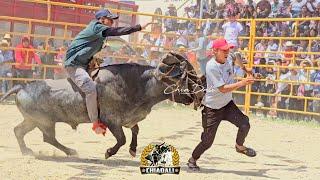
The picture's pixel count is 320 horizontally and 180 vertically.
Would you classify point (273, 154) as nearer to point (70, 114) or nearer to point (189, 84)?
point (189, 84)

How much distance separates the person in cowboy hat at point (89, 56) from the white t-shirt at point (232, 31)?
6991mm

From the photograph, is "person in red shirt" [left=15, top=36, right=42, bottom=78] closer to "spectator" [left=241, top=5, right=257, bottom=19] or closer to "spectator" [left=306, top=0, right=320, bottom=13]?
"spectator" [left=241, top=5, right=257, bottom=19]

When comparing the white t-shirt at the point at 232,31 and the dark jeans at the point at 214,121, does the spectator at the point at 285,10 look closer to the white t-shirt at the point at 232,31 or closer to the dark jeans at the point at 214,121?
the white t-shirt at the point at 232,31

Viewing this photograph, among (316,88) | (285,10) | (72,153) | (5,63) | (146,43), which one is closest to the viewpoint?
(72,153)

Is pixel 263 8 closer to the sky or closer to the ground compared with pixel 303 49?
closer to the sky

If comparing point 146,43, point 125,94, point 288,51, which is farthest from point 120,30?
point 146,43

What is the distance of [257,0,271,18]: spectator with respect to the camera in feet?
54.9

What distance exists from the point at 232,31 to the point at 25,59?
476 centimetres

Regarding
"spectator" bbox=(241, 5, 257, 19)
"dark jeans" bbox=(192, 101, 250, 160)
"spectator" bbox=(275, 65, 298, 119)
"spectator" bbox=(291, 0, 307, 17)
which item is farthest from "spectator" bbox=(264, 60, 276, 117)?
"dark jeans" bbox=(192, 101, 250, 160)

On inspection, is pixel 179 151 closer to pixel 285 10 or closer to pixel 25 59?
pixel 25 59

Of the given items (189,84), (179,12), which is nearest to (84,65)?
(189,84)

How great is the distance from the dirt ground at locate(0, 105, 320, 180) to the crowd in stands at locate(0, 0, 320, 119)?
1.37 m

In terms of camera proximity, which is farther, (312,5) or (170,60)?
(312,5)

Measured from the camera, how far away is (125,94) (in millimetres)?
7121
